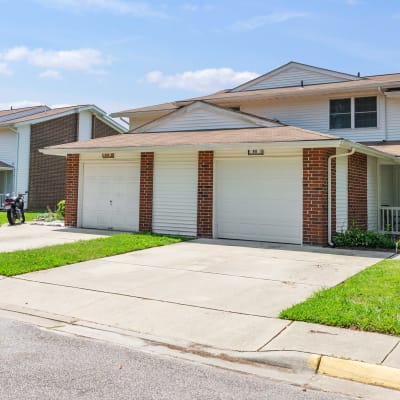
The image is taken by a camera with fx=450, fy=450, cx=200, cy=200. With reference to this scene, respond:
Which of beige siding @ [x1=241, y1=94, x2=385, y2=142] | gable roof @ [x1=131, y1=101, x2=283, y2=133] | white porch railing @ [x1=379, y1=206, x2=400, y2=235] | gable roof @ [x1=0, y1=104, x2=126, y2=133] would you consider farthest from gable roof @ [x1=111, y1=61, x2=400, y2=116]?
gable roof @ [x1=0, y1=104, x2=126, y2=133]

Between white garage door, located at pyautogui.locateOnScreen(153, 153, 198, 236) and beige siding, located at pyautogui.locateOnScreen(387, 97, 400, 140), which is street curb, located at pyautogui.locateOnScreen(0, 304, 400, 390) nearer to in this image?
white garage door, located at pyautogui.locateOnScreen(153, 153, 198, 236)

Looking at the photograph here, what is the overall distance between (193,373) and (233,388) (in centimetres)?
44

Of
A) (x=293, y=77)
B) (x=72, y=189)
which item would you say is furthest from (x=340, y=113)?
(x=72, y=189)

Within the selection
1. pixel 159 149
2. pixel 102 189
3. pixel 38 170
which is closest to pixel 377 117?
pixel 159 149

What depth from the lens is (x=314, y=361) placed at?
4113mm

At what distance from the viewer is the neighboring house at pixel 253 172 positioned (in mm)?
11688

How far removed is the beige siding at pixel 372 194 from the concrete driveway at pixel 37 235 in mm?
8382

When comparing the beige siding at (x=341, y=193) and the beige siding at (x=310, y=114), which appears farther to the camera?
the beige siding at (x=310, y=114)

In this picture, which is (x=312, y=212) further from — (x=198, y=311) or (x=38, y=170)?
(x=38, y=170)

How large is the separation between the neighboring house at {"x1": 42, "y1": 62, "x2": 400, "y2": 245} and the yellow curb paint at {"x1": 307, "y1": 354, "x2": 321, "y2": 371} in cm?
729

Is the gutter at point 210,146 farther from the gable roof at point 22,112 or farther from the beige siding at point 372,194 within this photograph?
the gable roof at point 22,112

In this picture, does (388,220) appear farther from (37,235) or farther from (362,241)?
(37,235)

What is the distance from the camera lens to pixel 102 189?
14.6 m

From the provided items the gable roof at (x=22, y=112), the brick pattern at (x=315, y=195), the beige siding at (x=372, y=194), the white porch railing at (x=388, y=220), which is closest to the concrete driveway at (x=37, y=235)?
the brick pattern at (x=315, y=195)
